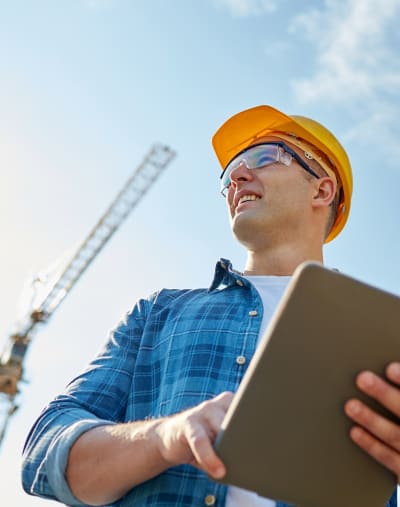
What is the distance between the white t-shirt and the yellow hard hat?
116 centimetres

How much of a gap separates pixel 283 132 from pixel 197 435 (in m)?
3.25

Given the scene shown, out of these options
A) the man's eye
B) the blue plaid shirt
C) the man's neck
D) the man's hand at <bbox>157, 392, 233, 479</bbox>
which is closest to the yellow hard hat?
the man's eye

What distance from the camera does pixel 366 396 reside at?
211 centimetres

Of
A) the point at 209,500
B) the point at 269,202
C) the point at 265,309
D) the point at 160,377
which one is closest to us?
the point at 209,500

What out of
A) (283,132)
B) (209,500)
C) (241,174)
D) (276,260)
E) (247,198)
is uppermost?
(283,132)

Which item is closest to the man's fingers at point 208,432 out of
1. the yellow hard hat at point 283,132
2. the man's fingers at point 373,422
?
the man's fingers at point 373,422

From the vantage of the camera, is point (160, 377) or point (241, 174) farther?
point (241, 174)

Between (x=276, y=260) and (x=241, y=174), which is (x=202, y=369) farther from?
(x=241, y=174)

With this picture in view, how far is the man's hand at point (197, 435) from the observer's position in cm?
204

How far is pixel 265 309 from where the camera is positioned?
3.47 meters

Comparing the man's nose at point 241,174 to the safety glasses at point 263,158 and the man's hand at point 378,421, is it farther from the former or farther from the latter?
the man's hand at point 378,421

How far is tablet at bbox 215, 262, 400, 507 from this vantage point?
201 centimetres

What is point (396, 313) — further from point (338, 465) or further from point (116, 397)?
point (116, 397)

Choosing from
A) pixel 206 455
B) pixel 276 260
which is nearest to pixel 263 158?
pixel 276 260
